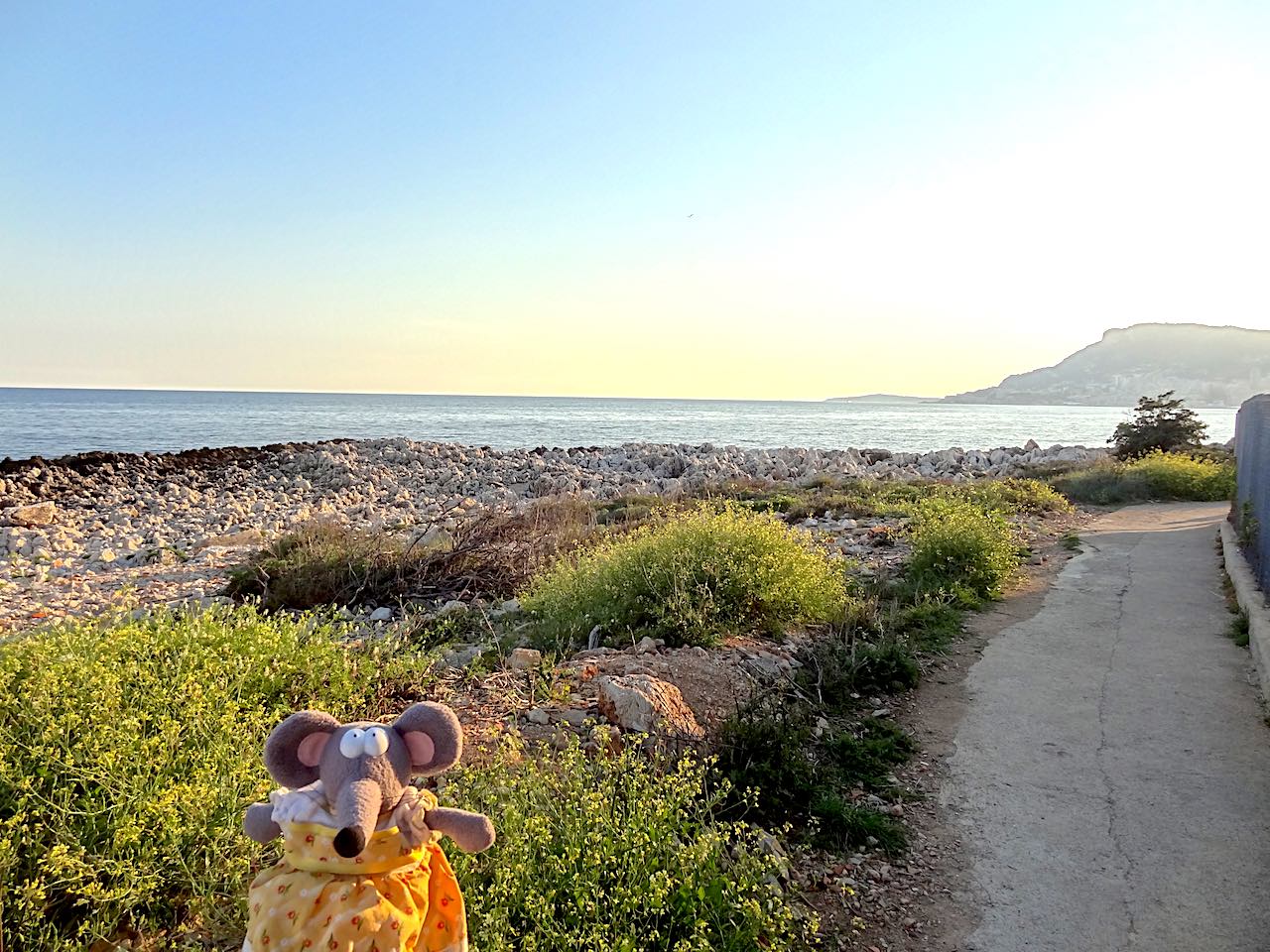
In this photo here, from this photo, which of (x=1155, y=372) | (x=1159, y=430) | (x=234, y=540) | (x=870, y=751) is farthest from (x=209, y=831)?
(x=1155, y=372)

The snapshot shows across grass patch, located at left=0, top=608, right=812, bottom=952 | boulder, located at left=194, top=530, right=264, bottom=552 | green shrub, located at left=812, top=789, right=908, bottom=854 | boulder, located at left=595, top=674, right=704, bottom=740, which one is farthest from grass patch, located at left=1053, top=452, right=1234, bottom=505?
grass patch, located at left=0, top=608, right=812, bottom=952

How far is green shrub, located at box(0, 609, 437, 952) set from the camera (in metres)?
2.79

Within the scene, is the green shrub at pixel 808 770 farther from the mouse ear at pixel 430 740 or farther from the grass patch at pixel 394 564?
the grass patch at pixel 394 564

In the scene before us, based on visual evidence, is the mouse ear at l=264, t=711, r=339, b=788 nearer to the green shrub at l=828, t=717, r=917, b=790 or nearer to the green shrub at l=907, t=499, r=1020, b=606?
the green shrub at l=828, t=717, r=917, b=790

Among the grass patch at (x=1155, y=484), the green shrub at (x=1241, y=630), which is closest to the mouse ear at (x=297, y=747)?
the green shrub at (x=1241, y=630)

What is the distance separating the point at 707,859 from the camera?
3.41 meters

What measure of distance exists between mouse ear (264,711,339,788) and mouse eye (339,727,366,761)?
0.09m

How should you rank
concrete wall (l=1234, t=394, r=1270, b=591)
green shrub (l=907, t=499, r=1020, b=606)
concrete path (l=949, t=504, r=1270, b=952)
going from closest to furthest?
concrete path (l=949, t=504, r=1270, b=952) → concrete wall (l=1234, t=394, r=1270, b=591) → green shrub (l=907, t=499, r=1020, b=606)

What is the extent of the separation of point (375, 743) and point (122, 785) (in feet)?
4.92

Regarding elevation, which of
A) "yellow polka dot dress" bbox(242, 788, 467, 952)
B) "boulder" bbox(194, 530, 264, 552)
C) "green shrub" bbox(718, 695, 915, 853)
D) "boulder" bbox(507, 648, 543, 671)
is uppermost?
"yellow polka dot dress" bbox(242, 788, 467, 952)

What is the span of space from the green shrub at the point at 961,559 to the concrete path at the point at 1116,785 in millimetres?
817

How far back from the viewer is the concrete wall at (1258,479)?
8672 mm

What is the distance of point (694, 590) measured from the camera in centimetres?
716

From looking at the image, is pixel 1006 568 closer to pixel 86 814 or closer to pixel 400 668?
pixel 400 668
